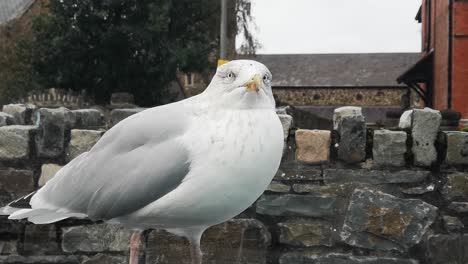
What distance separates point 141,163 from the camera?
1600 mm

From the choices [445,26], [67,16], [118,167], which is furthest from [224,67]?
[67,16]

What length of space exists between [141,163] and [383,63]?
131 feet

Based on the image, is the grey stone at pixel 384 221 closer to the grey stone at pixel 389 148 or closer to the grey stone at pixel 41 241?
the grey stone at pixel 389 148

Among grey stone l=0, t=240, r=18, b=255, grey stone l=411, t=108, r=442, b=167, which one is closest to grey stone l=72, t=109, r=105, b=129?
grey stone l=0, t=240, r=18, b=255

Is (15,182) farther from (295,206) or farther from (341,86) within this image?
(341,86)

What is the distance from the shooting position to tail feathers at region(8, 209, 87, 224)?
5.49 ft

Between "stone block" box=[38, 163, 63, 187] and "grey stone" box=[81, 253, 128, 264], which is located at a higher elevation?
"stone block" box=[38, 163, 63, 187]

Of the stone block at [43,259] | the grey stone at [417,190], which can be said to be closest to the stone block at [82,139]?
the stone block at [43,259]

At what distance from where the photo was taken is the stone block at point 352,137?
3.03 m

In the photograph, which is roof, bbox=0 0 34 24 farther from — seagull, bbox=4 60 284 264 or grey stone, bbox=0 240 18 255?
seagull, bbox=4 60 284 264

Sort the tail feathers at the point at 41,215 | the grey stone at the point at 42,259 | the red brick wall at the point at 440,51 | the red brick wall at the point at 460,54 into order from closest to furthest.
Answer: the tail feathers at the point at 41,215
the grey stone at the point at 42,259
the red brick wall at the point at 460,54
the red brick wall at the point at 440,51

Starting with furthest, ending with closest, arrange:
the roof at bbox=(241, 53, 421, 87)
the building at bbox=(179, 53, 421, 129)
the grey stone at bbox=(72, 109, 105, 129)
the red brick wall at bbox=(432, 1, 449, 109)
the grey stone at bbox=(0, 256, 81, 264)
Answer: the roof at bbox=(241, 53, 421, 87)
the building at bbox=(179, 53, 421, 129)
the red brick wall at bbox=(432, 1, 449, 109)
the grey stone at bbox=(72, 109, 105, 129)
the grey stone at bbox=(0, 256, 81, 264)

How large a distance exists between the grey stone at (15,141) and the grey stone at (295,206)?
1.21 m

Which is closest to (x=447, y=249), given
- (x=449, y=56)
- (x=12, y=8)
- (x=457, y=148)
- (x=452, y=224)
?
(x=452, y=224)
